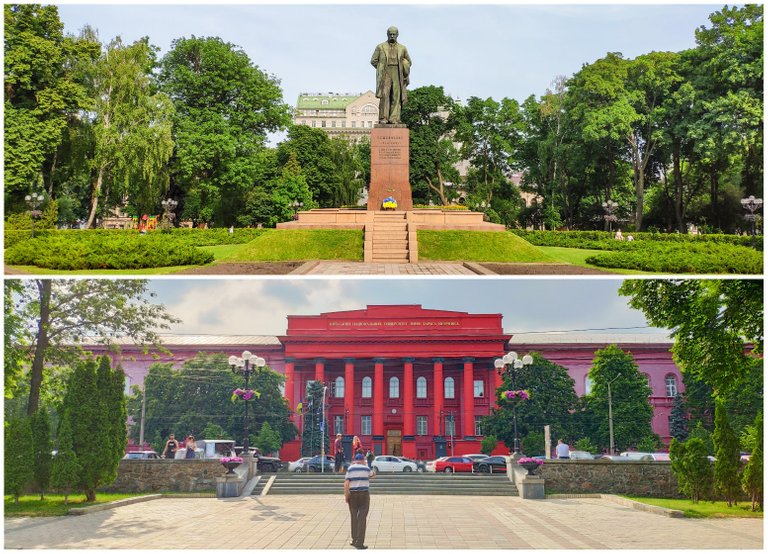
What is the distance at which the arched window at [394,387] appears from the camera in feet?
39.0

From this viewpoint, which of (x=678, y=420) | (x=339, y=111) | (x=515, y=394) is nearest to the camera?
(x=678, y=420)

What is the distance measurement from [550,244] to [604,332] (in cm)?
1853

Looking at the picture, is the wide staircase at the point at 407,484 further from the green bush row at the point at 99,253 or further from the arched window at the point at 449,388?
the green bush row at the point at 99,253

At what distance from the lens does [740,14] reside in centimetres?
2919

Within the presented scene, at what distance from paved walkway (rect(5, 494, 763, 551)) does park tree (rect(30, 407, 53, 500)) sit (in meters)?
0.73

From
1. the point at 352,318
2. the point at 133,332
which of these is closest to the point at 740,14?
the point at 352,318

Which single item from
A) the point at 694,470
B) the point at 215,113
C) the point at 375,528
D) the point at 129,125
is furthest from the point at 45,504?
the point at 215,113

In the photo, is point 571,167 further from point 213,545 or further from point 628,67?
point 213,545

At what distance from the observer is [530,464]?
37.7 feet

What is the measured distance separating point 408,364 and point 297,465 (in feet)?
7.90

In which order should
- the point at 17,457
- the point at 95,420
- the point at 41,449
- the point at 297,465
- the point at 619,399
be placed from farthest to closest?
the point at 619,399 < the point at 297,465 < the point at 95,420 < the point at 41,449 < the point at 17,457

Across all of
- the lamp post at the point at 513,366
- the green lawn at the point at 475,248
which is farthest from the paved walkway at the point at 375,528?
the green lawn at the point at 475,248

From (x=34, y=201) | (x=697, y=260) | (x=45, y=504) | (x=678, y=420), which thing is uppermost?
(x=34, y=201)

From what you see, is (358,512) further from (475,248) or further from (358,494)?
(475,248)
